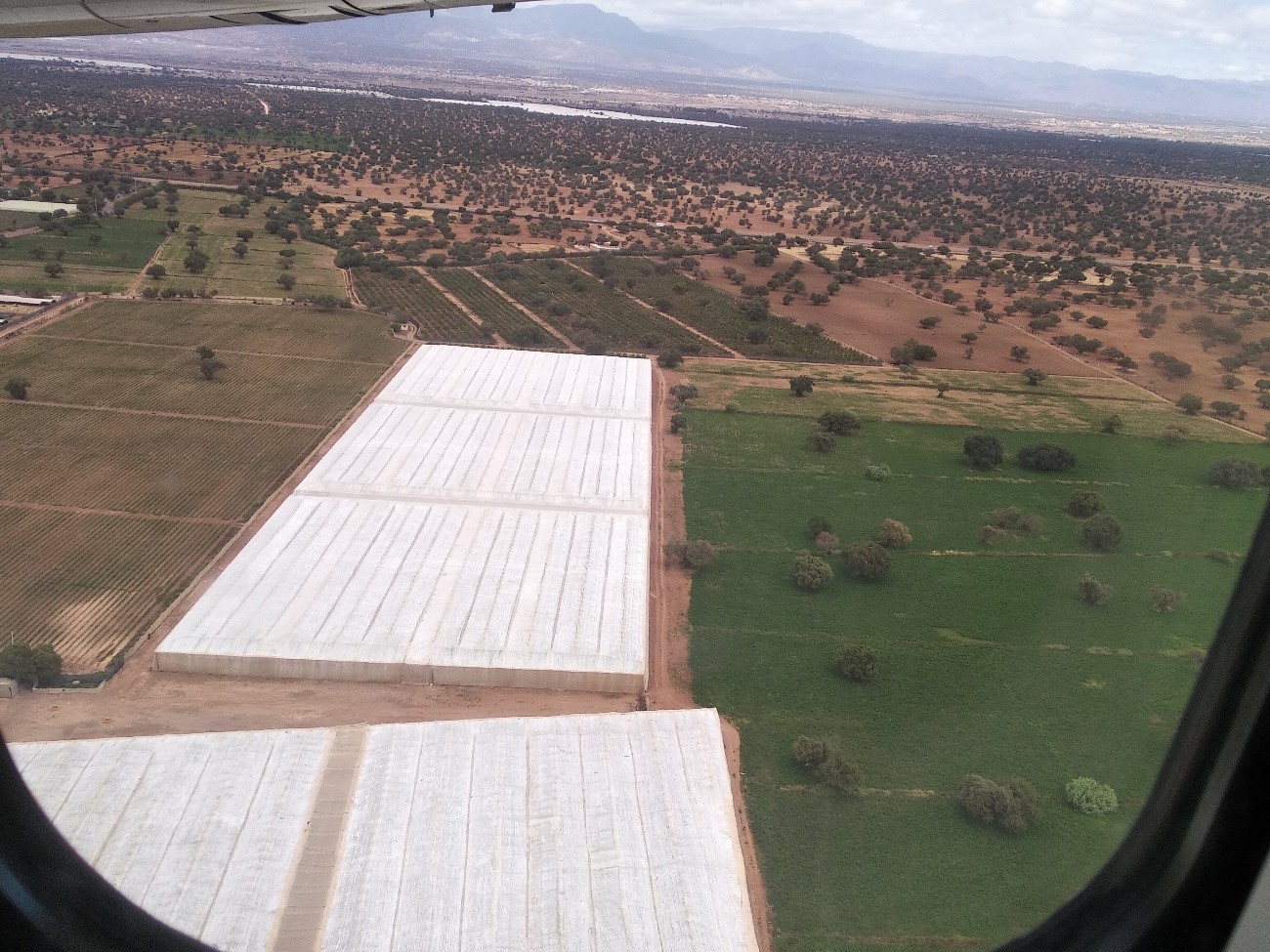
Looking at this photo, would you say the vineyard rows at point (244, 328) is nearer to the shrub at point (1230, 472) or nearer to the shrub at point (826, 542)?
the shrub at point (826, 542)

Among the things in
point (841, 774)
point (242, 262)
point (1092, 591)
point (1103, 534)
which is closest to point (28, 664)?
point (841, 774)

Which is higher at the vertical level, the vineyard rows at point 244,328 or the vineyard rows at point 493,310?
the vineyard rows at point 493,310

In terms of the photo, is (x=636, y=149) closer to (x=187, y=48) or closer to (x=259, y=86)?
(x=259, y=86)

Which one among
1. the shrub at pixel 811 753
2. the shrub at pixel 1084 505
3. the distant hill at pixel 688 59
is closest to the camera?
the shrub at pixel 811 753

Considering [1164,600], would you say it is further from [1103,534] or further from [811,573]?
[811,573]

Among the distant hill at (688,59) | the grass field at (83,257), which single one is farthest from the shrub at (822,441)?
the distant hill at (688,59)
